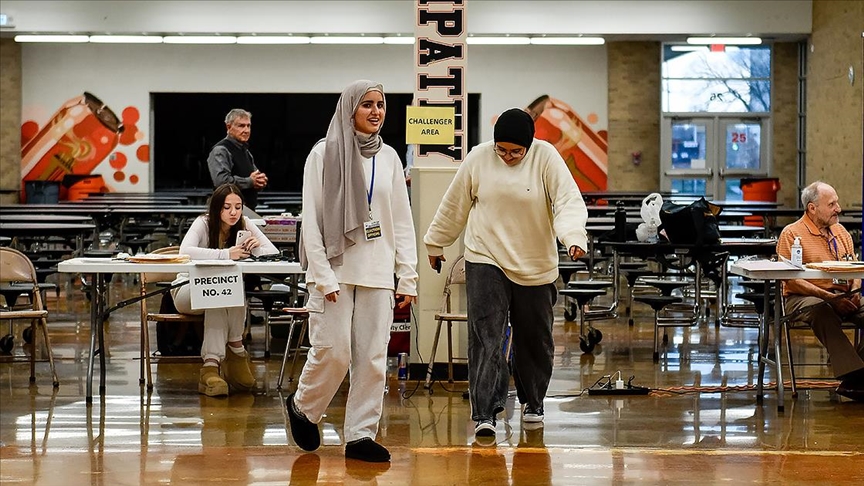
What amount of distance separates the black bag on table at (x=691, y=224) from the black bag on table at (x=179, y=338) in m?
3.10

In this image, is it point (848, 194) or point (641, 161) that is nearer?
point (848, 194)

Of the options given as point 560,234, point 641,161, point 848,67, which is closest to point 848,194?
point 848,67

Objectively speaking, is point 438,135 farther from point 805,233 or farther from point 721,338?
point 721,338

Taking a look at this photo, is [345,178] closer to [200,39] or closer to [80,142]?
[200,39]

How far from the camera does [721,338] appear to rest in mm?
8664

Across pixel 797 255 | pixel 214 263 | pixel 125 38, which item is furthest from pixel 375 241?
pixel 125 38

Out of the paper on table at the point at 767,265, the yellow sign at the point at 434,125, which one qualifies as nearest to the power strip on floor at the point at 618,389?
the paper on table at the point at 767,265

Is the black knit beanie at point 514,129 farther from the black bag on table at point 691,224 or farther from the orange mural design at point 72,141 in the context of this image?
the orange mural design at point 72,141

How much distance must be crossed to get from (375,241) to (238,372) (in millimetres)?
2042

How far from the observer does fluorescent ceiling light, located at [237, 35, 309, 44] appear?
2047 cm

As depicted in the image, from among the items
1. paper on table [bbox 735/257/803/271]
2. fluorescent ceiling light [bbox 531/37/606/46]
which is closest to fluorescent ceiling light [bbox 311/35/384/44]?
fluorescent ceiling light [bbox 531/37/606/46]

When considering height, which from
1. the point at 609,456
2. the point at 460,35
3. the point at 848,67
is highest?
the point at 848,67

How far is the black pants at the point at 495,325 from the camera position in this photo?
5164 mm

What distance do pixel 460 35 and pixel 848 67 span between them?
45.7 ft
